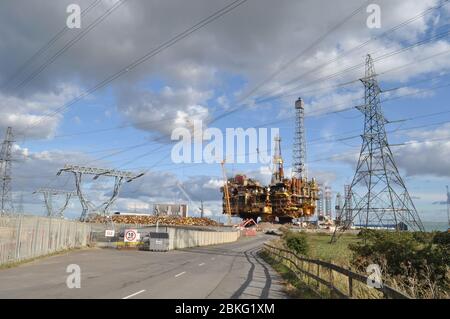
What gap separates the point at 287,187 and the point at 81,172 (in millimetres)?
101750

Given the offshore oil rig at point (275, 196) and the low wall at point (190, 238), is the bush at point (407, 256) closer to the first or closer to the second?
the low wall at point (190, 238)

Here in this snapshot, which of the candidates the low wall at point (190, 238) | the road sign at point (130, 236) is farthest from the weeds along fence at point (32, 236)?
the low wall at point (190, 238)

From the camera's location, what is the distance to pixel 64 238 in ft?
123

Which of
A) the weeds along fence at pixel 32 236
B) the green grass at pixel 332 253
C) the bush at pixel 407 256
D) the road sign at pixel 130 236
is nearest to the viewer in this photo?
the bush at pixel 407 256

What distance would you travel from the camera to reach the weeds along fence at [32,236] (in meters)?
23.7

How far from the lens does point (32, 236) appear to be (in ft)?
91.8

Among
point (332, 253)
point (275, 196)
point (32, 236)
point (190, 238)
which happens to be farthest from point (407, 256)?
point (275, 196)

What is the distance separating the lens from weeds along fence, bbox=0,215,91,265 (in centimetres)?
2366

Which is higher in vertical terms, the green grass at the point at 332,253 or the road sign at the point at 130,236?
the road sign at the point at 130,236
